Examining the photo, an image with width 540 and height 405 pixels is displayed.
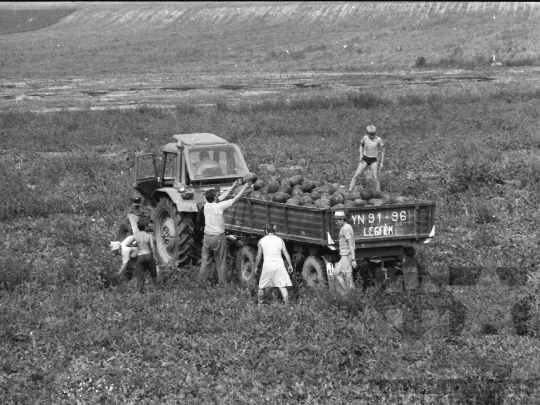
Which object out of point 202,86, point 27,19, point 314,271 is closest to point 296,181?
point 314,271

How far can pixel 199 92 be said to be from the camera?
41.0 metres

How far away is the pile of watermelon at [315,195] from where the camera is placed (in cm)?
1371

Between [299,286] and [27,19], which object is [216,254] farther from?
[27,19]

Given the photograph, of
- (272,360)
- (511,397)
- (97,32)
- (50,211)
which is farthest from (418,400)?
(97,32)

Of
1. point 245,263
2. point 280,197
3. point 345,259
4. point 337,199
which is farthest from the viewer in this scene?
point 245,263

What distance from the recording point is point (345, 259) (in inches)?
497

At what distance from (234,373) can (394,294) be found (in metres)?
3.12

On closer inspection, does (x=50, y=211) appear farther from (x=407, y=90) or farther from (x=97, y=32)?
(x=97, y=32)

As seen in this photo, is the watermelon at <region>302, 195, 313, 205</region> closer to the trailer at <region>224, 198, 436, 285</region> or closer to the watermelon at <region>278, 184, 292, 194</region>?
the trailer at <region>224, 198, 436, 285</region>

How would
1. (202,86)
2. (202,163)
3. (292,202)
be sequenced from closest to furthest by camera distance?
(292,202) → (202,163) → (202,86)

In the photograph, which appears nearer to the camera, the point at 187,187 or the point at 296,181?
the point at 296,181

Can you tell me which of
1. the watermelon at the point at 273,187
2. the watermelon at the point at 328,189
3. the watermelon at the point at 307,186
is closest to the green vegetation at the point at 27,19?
the watermelon at the point at 273,187

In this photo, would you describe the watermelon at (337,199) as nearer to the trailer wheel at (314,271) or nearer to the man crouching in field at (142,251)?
the trailer wheel at (314,271)

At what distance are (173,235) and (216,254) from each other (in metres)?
1.71
